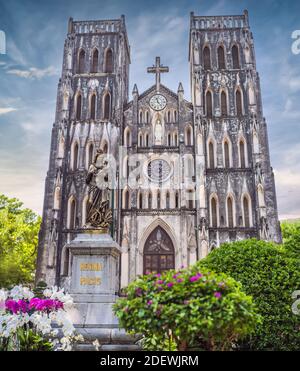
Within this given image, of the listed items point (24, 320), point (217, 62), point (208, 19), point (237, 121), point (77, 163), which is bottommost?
point (24, 320)

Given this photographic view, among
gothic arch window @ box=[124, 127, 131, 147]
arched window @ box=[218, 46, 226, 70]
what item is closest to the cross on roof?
arched window @ box=[218, 46, 226, 70]

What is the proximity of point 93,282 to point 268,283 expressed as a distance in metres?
4.34

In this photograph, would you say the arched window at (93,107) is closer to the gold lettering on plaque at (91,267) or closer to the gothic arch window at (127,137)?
the gothic arch window at (127,137)

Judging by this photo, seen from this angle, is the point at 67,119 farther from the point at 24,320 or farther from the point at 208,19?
the point at 24,320

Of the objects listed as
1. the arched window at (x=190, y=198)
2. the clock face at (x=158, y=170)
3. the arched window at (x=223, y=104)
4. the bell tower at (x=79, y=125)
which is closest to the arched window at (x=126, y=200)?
the bell tower at (x=79, y=125)

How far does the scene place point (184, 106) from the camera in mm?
29656

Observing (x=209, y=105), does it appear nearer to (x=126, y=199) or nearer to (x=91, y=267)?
(x=126, y=199)

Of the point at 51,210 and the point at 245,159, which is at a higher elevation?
the point at 245,159

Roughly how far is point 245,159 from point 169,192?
6.12 meters

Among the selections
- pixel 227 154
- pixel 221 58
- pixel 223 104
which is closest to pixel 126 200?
pixel 227 154

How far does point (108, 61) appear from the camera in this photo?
31.7 meters
